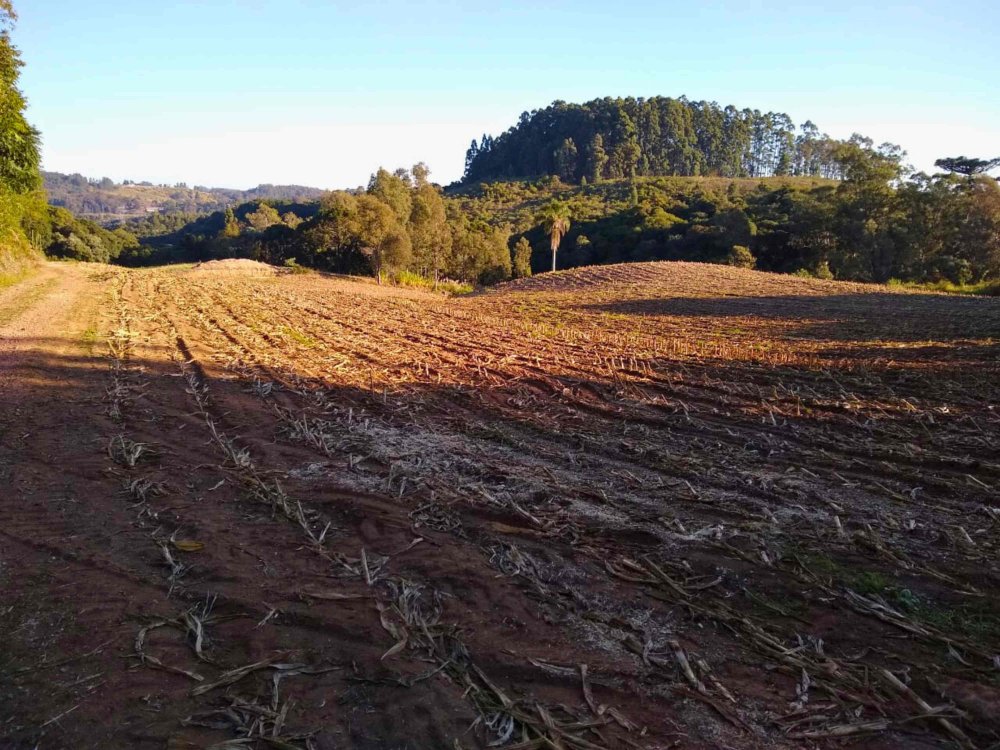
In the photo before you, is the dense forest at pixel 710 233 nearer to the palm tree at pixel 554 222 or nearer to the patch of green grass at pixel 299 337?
the palm tree at pixel 554 222

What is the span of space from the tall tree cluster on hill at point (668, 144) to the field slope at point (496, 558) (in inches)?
4691

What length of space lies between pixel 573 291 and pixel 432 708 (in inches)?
1373

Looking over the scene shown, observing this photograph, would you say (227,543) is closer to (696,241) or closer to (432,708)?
(432,708)

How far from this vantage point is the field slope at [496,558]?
3.50 meters

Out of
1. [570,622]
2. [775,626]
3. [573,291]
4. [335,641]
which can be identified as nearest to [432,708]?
[335,641]

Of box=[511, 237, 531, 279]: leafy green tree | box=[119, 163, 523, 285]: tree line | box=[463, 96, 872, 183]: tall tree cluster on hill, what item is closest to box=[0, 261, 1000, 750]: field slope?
box=[119, 163, 523, 285]: tree line

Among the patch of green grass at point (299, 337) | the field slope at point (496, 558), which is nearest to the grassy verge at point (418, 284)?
the patch of green grass at point (299, 337)

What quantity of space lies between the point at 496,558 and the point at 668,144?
469 ft

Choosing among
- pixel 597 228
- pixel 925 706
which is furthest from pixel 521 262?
pixel 925 706

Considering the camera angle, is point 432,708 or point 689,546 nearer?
point 432,708

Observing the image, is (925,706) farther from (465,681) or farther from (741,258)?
(741,258)

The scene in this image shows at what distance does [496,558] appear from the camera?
5223 mm

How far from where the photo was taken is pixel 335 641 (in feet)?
13.4

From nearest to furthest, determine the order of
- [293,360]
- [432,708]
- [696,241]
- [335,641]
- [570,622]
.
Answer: [432,708] < [335,641] < [570,622] < [293,360] < [696,241]
